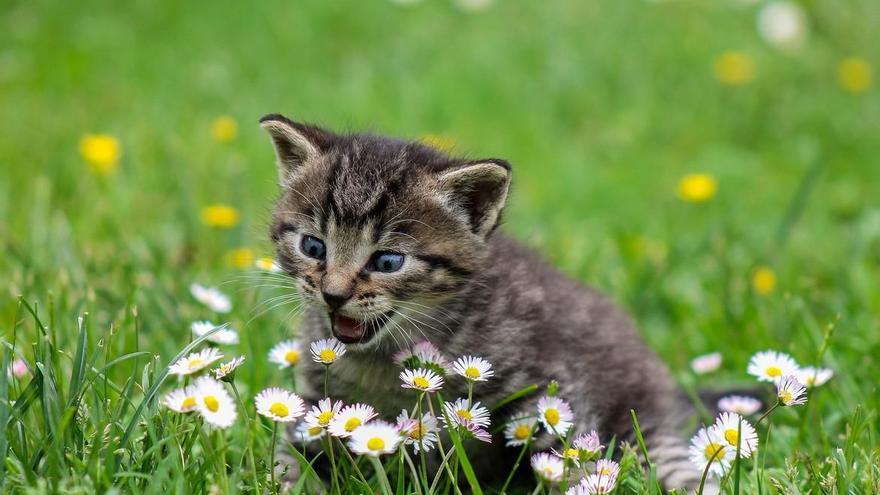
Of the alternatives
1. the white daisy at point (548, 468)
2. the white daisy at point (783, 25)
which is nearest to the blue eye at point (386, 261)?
the white daisy at point (548, 468)

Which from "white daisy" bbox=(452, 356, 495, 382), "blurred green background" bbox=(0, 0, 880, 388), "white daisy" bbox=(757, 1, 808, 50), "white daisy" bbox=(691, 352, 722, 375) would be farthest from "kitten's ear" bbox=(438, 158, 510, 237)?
"white daisy" bbox=(757, 1, 808, 50)

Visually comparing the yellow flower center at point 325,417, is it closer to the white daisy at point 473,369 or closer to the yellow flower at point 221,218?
the white daisy at point 473,369

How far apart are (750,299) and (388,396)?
2.37 meters

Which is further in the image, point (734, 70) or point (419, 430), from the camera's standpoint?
point (734, 70)

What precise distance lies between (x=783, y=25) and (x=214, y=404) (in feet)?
27.6

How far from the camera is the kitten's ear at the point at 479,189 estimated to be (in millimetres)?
3623

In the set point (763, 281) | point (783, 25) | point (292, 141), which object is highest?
point (783, 25)

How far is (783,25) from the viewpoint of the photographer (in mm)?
9703

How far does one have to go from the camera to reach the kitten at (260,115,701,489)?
3600 mm

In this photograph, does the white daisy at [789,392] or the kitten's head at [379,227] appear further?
the kitten's head at [379,227]

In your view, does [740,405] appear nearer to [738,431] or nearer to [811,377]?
[811,377]

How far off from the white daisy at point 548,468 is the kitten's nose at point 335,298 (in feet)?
2.87

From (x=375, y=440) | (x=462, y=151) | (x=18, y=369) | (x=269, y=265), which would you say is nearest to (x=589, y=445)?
(x=375, y=440)

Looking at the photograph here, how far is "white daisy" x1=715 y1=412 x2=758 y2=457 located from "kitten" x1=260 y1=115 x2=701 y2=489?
2.29ft
